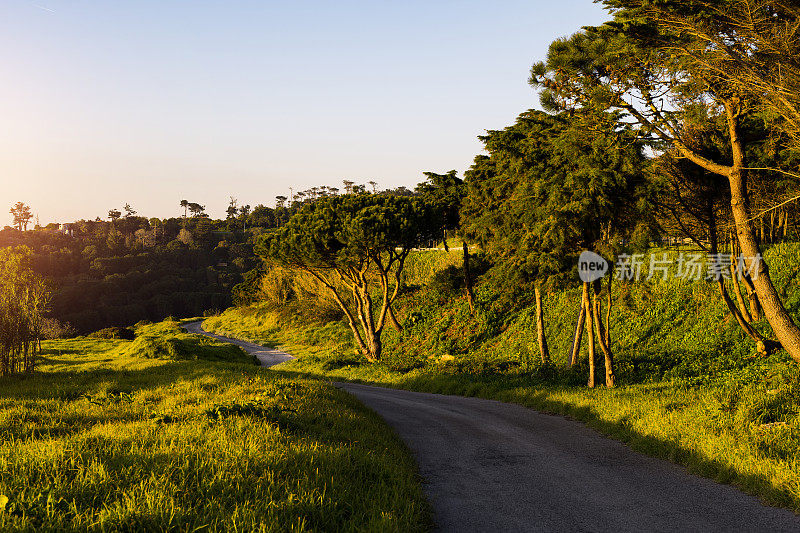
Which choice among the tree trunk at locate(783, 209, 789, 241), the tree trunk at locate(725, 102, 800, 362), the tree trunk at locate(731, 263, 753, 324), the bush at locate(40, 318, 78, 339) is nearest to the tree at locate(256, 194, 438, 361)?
the tree trunk at locate(731, 263, 753, 324)

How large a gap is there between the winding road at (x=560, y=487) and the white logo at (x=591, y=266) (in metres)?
5.41

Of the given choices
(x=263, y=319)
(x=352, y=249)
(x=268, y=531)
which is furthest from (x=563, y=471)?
(x=263, y=319)

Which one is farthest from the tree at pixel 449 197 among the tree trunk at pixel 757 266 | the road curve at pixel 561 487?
the road curve at pixel 561 487

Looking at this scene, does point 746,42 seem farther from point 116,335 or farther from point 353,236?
point 116,335

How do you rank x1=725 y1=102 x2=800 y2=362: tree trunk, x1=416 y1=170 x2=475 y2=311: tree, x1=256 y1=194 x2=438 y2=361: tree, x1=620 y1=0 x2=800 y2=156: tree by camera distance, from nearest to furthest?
x1=620 y1=0 x2=800 y2=156: tree, x1=725 y1=102 x2=800 y2=362: tree trunk, x1=256 y1=194 x2=438 y2=361: tree, x1=416 y1=170 x2=475 y2=311: tree

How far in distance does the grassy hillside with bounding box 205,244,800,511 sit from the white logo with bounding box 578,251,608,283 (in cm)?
323

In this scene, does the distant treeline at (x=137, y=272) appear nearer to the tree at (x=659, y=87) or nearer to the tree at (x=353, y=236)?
the tree at (x=353, y=236)

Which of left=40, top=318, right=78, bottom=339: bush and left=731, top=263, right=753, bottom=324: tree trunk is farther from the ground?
left=731, top=263, right=753, bottom=324: tree trunk

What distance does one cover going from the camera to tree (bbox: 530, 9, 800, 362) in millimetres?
13867

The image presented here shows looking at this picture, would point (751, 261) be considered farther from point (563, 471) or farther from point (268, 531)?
point (268, 531)

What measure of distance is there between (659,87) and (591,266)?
576 cm

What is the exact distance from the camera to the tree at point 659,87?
45.5 feet

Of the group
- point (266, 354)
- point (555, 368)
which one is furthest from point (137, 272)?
point (555, 368)

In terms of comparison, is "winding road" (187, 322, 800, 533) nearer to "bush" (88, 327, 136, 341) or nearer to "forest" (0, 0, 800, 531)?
"forest" (0, 0, 800, 531)
